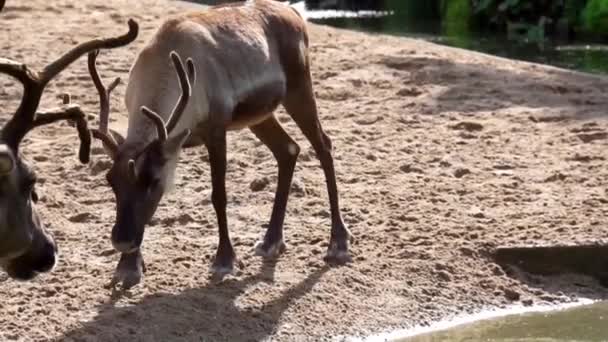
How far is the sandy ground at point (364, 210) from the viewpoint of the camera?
7.74 m

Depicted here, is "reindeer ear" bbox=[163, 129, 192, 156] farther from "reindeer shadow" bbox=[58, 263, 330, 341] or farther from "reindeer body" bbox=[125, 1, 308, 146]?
"reindeer shadow" bbox=[58, 263, 330, 341]

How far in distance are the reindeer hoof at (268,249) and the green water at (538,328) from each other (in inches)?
41.4

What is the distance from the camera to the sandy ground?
7742 millimetres

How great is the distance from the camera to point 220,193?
7938mm

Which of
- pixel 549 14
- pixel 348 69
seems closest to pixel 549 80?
pixel 348 69

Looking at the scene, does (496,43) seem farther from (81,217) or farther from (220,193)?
(220,193)

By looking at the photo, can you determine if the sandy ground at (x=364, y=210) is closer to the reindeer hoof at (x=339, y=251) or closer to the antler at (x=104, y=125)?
the reindeer hoof at (x=339, y=251)

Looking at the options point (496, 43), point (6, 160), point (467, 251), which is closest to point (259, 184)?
point (467, 251)

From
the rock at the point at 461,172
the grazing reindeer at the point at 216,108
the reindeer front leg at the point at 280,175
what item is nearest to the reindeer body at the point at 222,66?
the grazing reindeer at the point at 216,108

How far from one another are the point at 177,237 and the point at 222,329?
1.33 metres

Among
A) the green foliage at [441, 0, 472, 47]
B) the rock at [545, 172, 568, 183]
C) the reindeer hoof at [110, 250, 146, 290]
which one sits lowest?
the green foliage at [441, 0, 472, 47]

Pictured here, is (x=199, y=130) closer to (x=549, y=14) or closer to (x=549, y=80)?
(x=549, y=80)

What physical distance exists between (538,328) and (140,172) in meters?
2.21

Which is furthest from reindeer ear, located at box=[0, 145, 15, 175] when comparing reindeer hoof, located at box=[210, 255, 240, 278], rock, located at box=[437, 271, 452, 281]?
rock, located at box=[437, 271, 452, 281]
